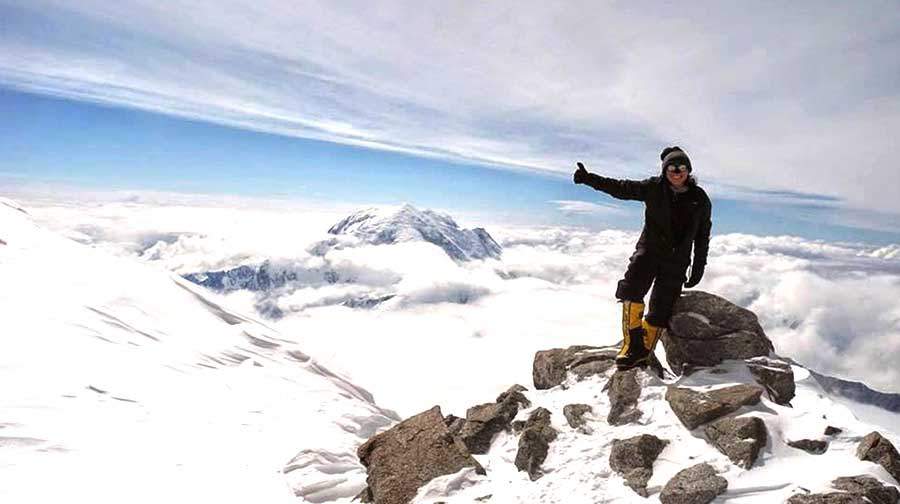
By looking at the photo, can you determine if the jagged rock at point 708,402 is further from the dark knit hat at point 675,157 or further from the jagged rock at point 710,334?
the dark knit hat at point 675,157

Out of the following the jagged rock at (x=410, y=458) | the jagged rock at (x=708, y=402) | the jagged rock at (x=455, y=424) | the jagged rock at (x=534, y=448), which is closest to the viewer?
the jagged rock at (x=708, y=402)

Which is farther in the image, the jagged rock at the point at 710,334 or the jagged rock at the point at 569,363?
the jagged rock at the point at 569,363

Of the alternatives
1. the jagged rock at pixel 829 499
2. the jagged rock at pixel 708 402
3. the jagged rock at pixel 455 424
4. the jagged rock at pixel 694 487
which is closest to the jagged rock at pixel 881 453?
the jagged rock at pixel 829 499

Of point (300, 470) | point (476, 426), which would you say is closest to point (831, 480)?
point (476, 426)

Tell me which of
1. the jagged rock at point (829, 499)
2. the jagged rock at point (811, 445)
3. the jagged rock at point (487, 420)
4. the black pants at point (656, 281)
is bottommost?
the jagged rock at point (487, 420)

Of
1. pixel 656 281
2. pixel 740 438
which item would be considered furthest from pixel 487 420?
pixel 740 438

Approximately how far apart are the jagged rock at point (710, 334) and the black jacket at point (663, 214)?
1279 mm

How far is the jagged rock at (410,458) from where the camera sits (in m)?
7.66

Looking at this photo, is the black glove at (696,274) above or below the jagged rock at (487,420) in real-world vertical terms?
above

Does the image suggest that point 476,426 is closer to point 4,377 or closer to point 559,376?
point 559,376

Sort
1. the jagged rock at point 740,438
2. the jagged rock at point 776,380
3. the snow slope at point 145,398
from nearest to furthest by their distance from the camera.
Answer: the jagged rock at point 740,438 → the jagged rock at point 776,380 → the snow slope at point 145,398

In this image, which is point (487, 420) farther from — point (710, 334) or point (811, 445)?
point (811, 445)

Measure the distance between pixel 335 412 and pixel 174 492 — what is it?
781cm

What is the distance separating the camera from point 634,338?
9.07m
